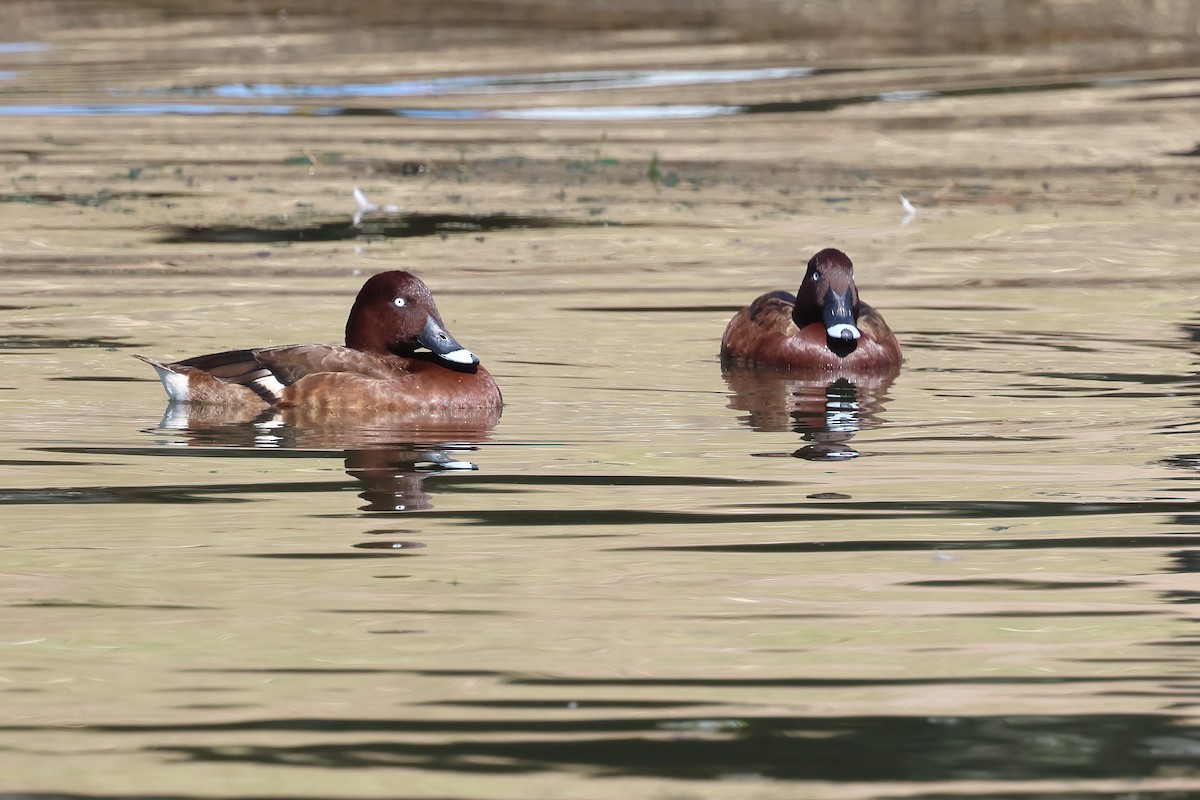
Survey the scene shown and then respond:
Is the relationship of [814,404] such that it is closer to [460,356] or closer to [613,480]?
[460,356]

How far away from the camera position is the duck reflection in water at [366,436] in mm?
9062

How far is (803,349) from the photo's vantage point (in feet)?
41.3

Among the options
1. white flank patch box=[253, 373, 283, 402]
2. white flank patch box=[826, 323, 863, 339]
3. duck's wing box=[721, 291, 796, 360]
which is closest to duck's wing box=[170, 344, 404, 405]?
white flank patch box=[253, 373, 283, 402]

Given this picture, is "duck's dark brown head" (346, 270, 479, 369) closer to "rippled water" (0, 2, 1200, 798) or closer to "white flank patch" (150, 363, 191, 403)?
"rippled water" (0, 2, 1200, 798)

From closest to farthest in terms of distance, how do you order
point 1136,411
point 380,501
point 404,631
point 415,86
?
point 404,631, point 380,501, point 1136,411, point 415,86

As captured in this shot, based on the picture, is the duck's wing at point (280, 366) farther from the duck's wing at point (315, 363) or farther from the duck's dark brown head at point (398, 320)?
the duck's dark brown head at point (398, 320)

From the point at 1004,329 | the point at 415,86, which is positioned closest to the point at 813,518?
the point at 1004,329

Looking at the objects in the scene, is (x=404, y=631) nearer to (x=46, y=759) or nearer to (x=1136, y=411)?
(x=46, y=759)

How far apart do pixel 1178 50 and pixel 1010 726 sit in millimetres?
23014

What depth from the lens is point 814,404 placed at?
11.4 meters

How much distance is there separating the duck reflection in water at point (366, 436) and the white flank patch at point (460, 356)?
259 millimetres

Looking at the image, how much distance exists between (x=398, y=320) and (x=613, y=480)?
8.66 feet

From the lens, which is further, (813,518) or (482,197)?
(482,197)

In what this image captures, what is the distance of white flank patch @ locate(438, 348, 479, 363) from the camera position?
10.6m
